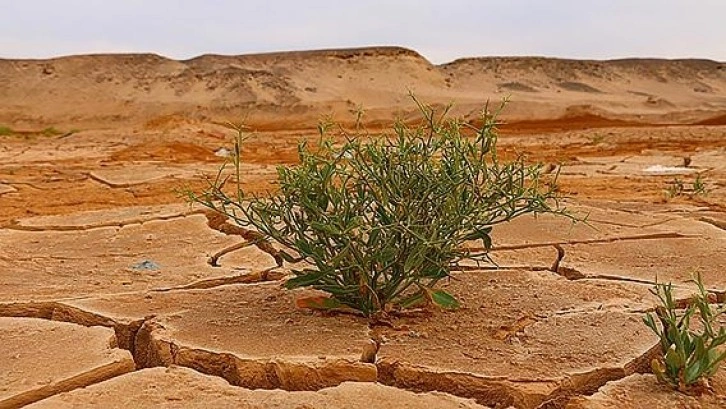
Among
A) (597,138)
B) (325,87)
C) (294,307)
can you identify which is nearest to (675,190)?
(294,307)

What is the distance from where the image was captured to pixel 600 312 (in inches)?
96.7

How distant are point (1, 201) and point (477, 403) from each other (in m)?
4.63

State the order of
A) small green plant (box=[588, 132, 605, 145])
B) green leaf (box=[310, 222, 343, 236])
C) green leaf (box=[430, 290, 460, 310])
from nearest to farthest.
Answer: green leaf (box=[310, 222, 343, 236]) < green leaf (box=[430, 290, 460, 310]) < small green plant (box=[588, 132, 605, 145])

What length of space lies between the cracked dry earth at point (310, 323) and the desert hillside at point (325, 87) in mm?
15150

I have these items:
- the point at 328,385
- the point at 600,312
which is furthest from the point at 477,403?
the point at 600,312

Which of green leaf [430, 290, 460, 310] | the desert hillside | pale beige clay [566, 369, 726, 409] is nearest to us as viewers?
pale beige clay [566, 369, 726, 409]

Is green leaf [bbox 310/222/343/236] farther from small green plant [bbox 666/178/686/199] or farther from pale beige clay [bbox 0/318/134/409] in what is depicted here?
small green plant [bbox 666/178/686/199]

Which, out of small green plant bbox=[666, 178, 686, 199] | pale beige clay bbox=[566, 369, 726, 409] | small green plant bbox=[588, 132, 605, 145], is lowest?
small green plant bbox=[588, 132, 605, 145]

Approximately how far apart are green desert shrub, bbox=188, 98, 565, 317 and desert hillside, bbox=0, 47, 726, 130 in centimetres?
1655

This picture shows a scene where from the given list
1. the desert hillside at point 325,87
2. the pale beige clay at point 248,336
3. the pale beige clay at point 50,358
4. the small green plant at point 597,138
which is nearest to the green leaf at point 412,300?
the pale beige clay at point 248,336

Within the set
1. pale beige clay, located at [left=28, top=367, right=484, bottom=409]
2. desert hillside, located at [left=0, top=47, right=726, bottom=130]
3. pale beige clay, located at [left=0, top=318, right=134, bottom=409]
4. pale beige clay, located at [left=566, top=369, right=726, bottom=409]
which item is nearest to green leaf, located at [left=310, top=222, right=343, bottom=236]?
pale beige clay, located at [left=28, top=367, right=484, bottom=409]

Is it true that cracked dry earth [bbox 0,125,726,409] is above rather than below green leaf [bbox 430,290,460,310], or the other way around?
below

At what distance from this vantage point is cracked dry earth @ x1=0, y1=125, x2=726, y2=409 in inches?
75.7

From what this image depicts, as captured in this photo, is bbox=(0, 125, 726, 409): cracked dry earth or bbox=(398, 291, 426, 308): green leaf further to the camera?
bbox=(398, 291, 426, 308): green leaf
